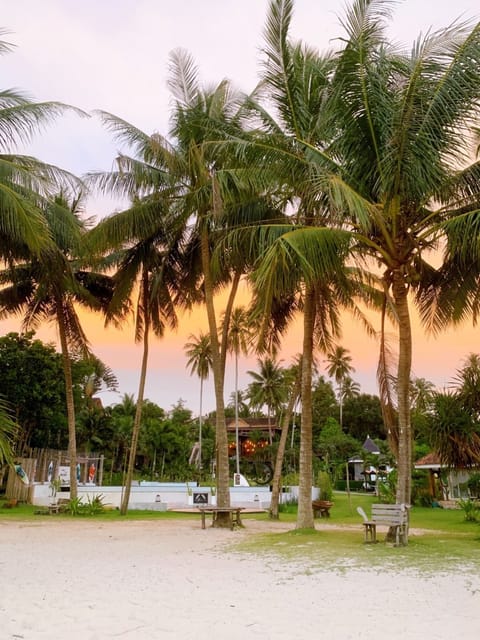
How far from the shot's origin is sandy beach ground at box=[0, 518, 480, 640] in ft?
17.4

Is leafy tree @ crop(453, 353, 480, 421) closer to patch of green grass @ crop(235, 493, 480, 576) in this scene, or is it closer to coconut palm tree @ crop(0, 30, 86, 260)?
patch of green grass @ crop(235, 493, 480, 576)

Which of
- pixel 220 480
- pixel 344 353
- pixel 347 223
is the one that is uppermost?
pixel 344 353

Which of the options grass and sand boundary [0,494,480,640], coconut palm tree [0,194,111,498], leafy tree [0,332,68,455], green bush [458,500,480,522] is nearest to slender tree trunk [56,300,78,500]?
coconut palm tree [0,194,111,498]

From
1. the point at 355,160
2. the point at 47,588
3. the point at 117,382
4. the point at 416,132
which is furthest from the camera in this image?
the point at 117,382

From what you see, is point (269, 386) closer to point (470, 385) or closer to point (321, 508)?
point (321, 508)

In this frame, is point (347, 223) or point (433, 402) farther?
point (433, 402)

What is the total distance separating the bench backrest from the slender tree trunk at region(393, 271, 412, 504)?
1.01 ft

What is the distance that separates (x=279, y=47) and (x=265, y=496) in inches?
747

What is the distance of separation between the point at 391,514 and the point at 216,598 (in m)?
5.42

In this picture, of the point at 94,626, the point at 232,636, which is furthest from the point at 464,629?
the point at 94,626

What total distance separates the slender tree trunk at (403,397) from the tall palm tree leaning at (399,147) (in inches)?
0.7

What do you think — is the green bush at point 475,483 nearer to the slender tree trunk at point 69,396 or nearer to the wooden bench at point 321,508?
the wooden bench at point 321,508

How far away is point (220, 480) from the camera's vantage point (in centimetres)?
1630

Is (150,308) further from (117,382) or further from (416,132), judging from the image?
(117,382)
